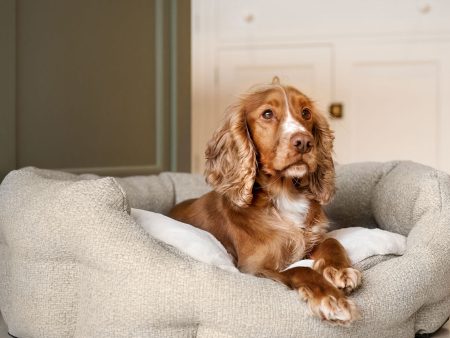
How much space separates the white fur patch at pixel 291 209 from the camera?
6.69ft

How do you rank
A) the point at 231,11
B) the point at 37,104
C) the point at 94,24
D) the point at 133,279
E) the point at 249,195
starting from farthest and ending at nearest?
the point at 231,11, the point at 94,24, the point at 37,104, the point at 249,195, the point at 133,279

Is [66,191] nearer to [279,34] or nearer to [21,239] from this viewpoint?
[21,239]

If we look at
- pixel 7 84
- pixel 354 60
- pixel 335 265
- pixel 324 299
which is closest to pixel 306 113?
pixel 335 265

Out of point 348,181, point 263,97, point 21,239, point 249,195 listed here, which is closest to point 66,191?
point 21,239

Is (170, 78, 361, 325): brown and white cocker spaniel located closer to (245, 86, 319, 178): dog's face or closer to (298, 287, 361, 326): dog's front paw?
(245, 86, 319, 178): dog's face

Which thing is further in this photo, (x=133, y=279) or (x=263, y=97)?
(x=263, y=97)

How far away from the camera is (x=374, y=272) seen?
5.67 ft

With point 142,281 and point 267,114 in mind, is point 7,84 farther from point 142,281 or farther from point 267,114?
point 142,281

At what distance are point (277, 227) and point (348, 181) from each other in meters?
0.75

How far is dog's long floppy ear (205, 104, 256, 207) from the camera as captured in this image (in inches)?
78.1

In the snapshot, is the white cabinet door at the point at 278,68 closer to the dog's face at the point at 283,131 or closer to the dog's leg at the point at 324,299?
the dog's face at the point at 283,131

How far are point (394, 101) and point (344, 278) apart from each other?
2990mm

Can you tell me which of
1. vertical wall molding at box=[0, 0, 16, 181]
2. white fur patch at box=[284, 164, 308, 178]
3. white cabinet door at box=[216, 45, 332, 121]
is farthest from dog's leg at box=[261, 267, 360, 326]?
white cabinet door at box=[216, 45, 332, 121]

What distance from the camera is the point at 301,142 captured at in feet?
6.02
